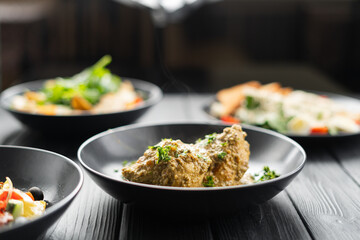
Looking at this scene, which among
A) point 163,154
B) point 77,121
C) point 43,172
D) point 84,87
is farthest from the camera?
point 84,87

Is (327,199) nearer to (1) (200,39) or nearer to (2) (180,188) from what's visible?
(2) (180,188)

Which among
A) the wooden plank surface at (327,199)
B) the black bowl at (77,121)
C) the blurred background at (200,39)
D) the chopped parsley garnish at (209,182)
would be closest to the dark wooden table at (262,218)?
the wooden plank surface at (327,199)

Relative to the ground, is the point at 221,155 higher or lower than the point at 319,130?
higher

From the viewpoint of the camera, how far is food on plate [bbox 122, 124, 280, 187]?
134cm

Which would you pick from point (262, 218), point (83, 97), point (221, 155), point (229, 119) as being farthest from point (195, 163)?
point (83, 97)

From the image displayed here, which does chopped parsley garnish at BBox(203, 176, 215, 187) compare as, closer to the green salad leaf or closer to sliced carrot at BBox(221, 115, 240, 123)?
sliced carrot at BBox(221, 115, 240, 123)

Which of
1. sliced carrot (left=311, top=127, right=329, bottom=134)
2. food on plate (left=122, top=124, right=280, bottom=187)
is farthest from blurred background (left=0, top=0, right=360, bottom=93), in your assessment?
food on plate (left=122, top=124, right=280, bottom=187)

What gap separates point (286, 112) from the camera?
2.46 m

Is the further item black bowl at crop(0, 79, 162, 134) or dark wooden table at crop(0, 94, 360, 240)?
black bowl at crop(0, 79, 162, 134)

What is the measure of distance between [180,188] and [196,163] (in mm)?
198

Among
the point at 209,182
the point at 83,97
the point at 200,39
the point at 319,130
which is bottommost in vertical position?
the point at 200,39

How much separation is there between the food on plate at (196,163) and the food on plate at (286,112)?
2.47 feet

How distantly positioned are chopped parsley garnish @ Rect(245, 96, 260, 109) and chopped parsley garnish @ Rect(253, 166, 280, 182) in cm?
96

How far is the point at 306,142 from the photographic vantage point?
83.2 inches
